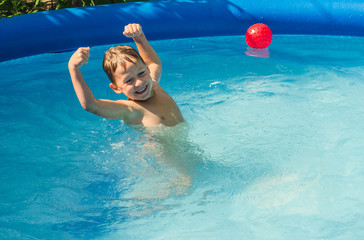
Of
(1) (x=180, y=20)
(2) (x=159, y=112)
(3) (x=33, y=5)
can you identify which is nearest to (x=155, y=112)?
(2) (x=159, y=112)

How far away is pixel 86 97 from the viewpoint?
2619mm

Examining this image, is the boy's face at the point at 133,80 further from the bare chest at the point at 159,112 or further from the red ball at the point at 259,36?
the red ball at the point at 259,36

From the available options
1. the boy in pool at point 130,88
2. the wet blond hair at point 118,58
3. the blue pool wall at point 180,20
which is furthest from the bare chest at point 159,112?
the blue pool wall at point 180,20

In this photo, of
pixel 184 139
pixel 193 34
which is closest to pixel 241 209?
pixel 184 139

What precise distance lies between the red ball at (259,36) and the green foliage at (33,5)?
234cm

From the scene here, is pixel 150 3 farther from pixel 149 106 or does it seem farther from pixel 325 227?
pixel 325 227

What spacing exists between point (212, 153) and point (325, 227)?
993 mm

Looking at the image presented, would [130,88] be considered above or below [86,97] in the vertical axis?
above

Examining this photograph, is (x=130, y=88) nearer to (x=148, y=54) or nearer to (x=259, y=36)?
(x=148, y=54)

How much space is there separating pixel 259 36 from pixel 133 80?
9.19 ft

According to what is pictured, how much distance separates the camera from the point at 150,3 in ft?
19.1

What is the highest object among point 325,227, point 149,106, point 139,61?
point 139,61

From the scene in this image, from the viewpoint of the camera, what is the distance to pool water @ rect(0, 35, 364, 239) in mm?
2594

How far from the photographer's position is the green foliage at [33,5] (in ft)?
21.7
